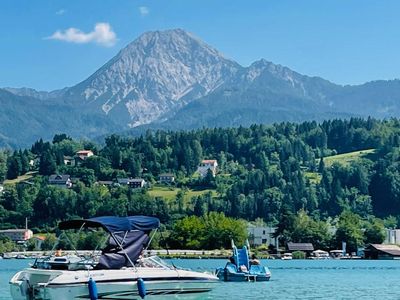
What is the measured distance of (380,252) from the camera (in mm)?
173500

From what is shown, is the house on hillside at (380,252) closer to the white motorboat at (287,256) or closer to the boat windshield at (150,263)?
the white motorboat at (287,256)

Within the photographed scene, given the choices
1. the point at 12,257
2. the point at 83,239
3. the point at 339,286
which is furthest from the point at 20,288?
the point at 12,257

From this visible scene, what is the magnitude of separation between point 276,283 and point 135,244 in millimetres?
34391

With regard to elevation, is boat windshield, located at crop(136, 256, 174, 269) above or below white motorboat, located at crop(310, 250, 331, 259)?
above

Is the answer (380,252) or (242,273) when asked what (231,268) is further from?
(380,252)

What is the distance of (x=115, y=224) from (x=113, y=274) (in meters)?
2.72

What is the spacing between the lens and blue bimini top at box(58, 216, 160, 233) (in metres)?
43.1

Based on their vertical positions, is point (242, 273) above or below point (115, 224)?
below

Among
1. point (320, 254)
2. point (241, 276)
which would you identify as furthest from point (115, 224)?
point (320, 254)

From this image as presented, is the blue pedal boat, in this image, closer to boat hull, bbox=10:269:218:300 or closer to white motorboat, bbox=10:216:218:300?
white motorboat, bbox=10:216:218:300

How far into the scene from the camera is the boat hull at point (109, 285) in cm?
4094

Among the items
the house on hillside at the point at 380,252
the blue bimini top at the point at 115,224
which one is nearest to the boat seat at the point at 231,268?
the blue bimini top at the point at 115,224

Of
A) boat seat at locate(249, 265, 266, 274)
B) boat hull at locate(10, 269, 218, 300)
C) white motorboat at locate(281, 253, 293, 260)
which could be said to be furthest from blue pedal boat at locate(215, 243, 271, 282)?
white motorboat at locate(281, 253, 293, 260)

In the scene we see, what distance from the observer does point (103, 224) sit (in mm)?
42938
